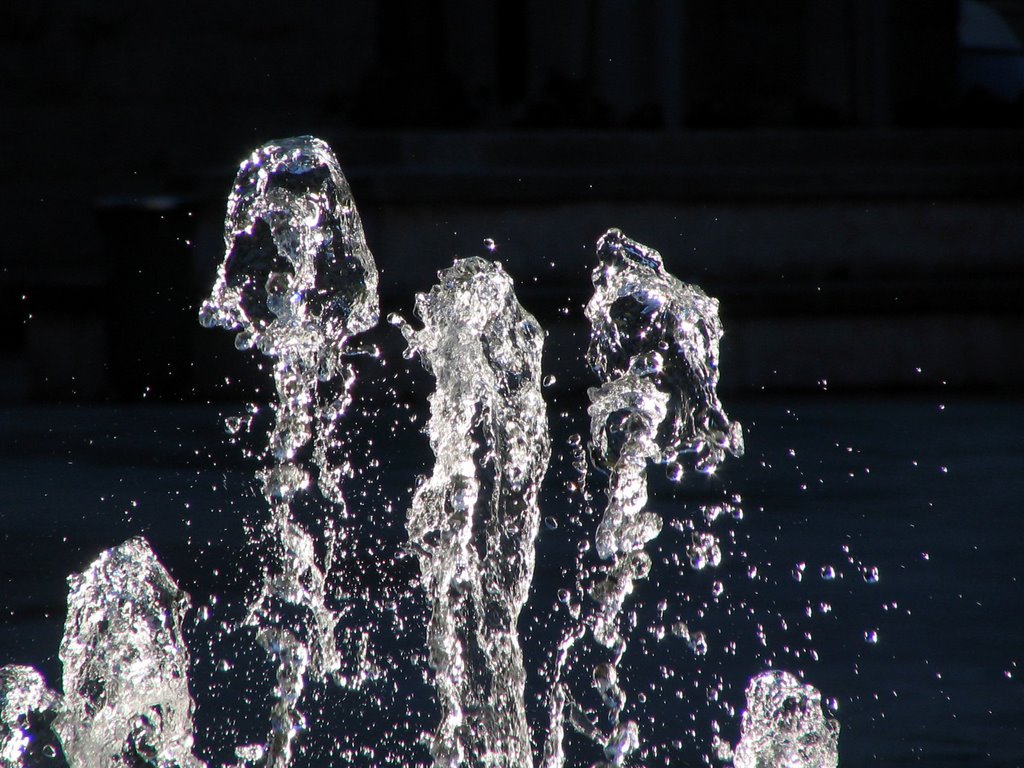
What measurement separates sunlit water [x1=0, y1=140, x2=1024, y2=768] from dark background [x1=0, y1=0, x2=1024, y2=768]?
3 centimetres

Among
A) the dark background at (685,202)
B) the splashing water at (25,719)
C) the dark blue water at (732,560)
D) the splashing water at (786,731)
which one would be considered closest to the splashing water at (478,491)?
the dark blue water at (732,560)

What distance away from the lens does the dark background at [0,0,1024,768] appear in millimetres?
4363

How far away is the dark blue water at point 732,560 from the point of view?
3.46 meters

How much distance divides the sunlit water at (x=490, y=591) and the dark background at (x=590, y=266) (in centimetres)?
3

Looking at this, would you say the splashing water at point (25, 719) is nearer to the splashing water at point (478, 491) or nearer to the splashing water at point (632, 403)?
the splashing water at point (478, 491)

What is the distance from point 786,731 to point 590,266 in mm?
5580

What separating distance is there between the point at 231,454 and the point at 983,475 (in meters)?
3.04

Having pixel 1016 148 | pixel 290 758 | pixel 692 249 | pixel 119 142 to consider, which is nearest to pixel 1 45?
pixel 119 142

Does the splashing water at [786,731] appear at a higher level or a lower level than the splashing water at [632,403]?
lower

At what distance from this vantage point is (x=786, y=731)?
3.25 metres

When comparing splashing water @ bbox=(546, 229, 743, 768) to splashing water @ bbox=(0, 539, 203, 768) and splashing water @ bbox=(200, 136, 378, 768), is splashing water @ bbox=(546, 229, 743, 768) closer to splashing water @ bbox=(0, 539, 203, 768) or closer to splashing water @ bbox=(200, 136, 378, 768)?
splashing water @ bbox=(200, 136, 378, 768)

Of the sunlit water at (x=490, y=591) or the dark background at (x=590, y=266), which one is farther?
the dark background at (x=590, y=266)

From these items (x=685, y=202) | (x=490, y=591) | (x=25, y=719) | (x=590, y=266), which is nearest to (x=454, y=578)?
(x=490, y=591)

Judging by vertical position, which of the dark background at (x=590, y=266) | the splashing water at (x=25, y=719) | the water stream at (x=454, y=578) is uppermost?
the dark background at (x=590, y=266)
